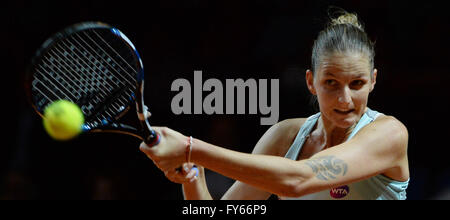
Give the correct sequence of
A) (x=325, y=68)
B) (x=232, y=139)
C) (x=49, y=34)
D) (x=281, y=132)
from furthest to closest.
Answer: (x=49, y=34)
(x=232, y=139)
(x=281, y=132)
(x=325, y=68)

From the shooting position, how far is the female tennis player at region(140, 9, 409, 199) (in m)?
1.78

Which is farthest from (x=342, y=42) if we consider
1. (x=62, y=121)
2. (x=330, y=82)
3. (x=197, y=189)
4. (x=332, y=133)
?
(x=62, y=121)

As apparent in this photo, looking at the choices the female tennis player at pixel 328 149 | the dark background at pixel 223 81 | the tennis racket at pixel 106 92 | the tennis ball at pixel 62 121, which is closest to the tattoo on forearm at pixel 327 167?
the female tennis player at pixel 328 149

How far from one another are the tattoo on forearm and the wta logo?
0.38m

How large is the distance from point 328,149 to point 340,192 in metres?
0.38

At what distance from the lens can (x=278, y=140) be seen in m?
2.50

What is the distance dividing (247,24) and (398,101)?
1397 mm

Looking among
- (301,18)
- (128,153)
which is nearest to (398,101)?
(301,18)

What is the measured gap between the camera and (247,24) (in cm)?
483

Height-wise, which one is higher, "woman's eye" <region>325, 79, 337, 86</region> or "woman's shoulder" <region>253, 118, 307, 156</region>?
"woman's eye" <region>325, 79, 337, 86</region>

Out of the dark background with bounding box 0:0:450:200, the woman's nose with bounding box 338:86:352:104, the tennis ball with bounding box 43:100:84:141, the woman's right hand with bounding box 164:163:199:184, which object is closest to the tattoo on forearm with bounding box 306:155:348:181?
the woman's nose with bounding box 338:86:352:104

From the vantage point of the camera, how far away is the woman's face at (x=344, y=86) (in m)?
2.15

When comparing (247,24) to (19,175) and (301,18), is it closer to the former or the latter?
(301,18)

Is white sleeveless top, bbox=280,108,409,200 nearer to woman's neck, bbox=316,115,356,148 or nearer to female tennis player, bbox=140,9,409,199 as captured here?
female tennis player, bbox=140,9,409,199
